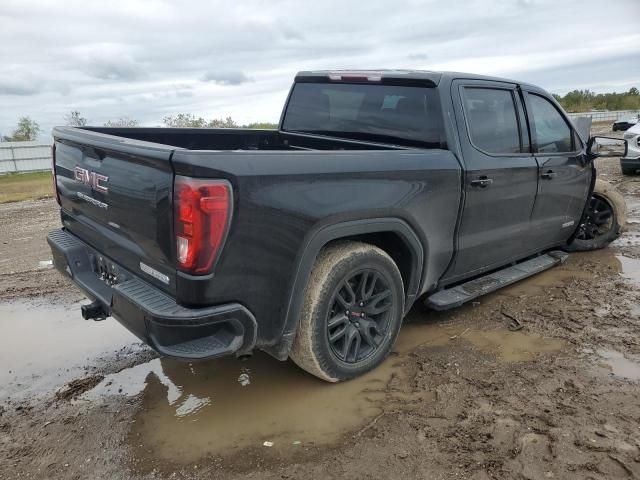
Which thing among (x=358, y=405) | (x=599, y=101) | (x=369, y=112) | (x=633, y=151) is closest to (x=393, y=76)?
(x=369, y=112)

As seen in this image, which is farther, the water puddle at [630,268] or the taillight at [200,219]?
the water puddle at [630,268]

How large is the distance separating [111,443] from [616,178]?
11.8m

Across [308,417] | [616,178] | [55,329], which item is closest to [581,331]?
[308,417]

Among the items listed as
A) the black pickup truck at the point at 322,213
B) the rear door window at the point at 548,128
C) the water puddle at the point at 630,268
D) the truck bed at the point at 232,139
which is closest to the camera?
the black pickup truck at the point at 322,213

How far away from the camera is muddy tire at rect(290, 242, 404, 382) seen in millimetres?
2891

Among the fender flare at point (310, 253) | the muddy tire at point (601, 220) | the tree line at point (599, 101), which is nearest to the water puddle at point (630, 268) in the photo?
the muddy tire at point (601, 220)

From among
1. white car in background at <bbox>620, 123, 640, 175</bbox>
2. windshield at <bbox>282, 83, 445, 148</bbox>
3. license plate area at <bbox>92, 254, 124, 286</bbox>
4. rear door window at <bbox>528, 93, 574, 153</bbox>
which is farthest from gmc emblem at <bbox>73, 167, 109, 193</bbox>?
white car in background at <bbox>620, 123, 640, 175</bbox>

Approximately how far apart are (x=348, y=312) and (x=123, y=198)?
1.43 m

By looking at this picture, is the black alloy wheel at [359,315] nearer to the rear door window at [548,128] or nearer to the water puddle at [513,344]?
the water puddle at [513,344]

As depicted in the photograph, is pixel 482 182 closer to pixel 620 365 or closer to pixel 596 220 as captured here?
pixel 620 365

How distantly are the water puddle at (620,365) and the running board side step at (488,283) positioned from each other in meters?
0.89

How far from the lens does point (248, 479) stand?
7.91ft

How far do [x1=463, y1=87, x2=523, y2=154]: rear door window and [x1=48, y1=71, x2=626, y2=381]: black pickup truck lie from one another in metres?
0.02

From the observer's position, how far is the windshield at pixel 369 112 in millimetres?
3580
